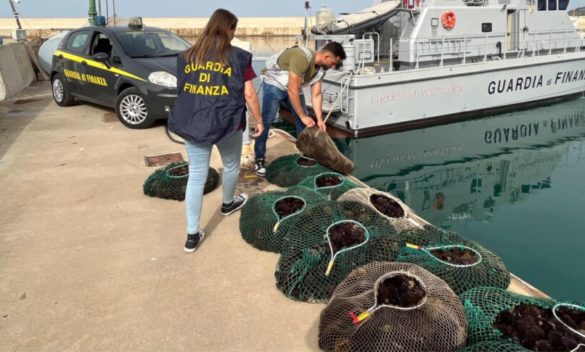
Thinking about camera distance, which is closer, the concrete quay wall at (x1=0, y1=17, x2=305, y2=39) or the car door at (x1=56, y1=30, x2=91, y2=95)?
the car door at (x1=56, y1=30, x2=91, y2=95)

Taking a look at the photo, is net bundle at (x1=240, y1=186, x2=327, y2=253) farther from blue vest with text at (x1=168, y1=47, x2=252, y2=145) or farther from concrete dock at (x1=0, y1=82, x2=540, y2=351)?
blue vest with text at (x1=168, y1=47, x2=252, y2=145)

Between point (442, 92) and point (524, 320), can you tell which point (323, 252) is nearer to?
point (524, 320)

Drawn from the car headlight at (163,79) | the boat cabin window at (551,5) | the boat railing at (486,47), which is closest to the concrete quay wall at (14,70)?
the car headlight at (163,79)

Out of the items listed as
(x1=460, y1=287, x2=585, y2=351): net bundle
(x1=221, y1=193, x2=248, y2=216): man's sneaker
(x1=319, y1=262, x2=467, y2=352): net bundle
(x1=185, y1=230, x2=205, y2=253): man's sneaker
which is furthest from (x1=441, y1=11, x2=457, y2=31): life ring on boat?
(x1=319, y1=262, x2=467, y2=352): net bundle

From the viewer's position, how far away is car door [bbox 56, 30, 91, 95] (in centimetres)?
916

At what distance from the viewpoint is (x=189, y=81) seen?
342 centimetres

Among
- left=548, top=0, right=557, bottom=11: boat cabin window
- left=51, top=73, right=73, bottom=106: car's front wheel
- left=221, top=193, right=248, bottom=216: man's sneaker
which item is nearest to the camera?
left=221, top=193, right=248, bottom=216: man's sneaker

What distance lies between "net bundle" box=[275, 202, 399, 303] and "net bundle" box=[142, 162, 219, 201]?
1748 millimetres

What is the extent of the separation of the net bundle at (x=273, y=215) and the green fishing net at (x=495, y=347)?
1.66m

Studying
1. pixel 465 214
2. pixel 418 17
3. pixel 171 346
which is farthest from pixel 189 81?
Answer: pixel 418 17

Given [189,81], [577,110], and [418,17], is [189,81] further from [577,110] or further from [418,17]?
[577,110]

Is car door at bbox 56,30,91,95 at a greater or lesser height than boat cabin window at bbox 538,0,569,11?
lesser

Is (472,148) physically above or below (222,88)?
below

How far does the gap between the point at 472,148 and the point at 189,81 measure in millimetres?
7753
